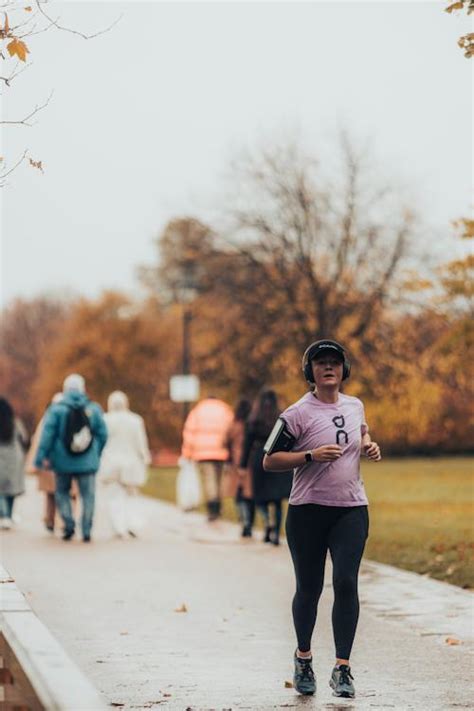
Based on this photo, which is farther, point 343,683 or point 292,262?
point 292,262

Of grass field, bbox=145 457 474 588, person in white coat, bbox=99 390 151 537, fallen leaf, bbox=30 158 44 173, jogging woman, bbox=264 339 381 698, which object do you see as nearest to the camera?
fallen leaf, bbox=30 158 44 173

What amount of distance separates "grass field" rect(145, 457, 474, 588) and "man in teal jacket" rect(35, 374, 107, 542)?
3.28 m

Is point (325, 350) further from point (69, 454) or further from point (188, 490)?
point (188, 490)

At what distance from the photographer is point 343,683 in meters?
8.42

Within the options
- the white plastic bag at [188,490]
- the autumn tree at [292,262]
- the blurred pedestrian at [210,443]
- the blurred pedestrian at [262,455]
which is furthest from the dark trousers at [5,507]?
the autumn tree at [292,262]

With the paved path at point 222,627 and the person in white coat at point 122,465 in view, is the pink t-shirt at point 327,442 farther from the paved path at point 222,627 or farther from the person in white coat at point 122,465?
the person in white coat at point 122,465

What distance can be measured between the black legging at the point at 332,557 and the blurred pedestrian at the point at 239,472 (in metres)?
10.6

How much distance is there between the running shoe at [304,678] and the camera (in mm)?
8672

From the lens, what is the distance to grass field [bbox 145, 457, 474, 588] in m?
16.7

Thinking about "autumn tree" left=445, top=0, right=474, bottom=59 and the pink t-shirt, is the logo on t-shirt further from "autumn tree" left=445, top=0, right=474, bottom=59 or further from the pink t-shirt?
"autumn tree" left=445, top=0, right=474, bottom=59

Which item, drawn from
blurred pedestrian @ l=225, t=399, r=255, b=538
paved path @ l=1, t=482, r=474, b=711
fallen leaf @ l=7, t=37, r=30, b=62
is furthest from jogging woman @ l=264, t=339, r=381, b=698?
blurred pedestrian @ l=225, t=399, r=255, b=538

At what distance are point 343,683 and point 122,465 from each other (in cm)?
1239

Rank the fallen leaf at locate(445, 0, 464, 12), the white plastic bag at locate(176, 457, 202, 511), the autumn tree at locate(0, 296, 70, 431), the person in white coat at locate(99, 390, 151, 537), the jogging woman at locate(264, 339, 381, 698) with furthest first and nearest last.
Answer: the autumn tree at locate(0, 296, 70, 431) → the white plastic bag at locate(176, 457, 202, 511) → the person in white coat at locate(99, 390, 151, 537) → the fallen leaf at locate(445, 0, 464, 12) → the jogging woman at locate(264, 339, 381, 698)

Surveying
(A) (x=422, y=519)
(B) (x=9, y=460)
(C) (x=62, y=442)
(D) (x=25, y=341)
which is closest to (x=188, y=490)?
(A) (x=422, y=519)
